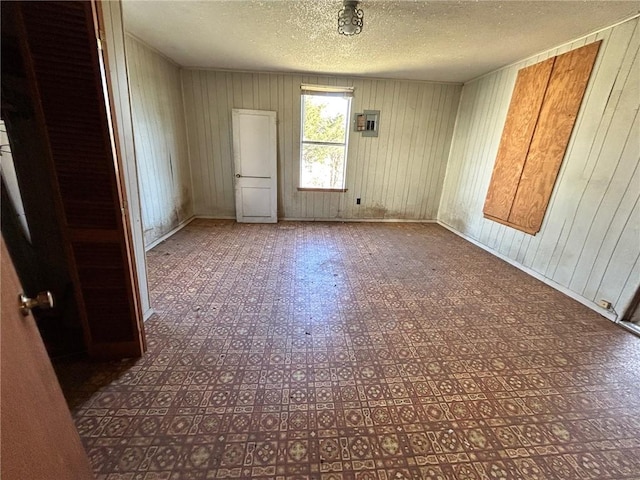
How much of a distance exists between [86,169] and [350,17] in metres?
2.27

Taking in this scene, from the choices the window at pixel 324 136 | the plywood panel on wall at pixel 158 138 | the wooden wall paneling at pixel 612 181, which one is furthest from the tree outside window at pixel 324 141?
the wooden wall paneling at pixel 612 181

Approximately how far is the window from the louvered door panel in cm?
372

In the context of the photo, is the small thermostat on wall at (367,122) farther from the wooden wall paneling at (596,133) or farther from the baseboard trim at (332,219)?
the wooden wall paneling at (596,133)

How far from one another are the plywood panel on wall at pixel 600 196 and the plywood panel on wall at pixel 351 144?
1548 mm

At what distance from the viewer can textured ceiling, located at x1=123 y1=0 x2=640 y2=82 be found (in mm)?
2281

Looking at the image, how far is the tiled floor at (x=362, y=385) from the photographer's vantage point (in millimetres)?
1263

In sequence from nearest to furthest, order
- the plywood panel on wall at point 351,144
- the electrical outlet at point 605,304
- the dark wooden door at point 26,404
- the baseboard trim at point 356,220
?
the dark wooden door at point 26,404, the electrical outlet at point 605,304, the plywood panel on wall at point 351,144, the baseboard trim at point 356,220

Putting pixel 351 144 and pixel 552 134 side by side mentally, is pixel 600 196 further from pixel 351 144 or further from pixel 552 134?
pixel 351 144

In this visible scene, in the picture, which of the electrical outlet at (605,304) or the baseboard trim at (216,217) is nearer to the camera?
the electrical outlet at (605,304)

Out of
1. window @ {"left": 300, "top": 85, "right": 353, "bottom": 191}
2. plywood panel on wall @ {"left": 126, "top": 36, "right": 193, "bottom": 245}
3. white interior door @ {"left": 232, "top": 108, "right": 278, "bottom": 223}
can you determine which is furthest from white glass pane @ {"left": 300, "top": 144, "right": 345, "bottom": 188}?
plywood panel on wall @ {"left": 126, "top": 36, "right": 193, "bottom": 245}

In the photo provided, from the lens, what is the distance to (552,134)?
306cm

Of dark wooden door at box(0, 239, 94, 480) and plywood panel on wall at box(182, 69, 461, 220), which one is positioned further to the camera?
plywood panel on wall at box(182, 69, 461, 220)

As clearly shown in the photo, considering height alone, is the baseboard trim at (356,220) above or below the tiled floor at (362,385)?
above

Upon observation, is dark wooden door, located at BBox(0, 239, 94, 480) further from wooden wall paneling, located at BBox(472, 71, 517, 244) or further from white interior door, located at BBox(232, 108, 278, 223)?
wooden wall paneling, located at BBox(472, 71, 517, 244)
